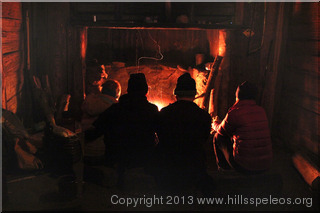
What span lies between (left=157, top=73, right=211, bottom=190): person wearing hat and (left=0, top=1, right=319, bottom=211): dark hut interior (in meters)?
0.48

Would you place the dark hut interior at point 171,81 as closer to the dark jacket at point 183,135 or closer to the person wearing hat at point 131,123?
the dark jacket at point 183,135

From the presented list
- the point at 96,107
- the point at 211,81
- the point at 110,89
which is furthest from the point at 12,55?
the point at 211,81

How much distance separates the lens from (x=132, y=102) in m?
4.83

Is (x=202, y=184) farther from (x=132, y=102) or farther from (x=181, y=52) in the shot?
(x=181, y=52)

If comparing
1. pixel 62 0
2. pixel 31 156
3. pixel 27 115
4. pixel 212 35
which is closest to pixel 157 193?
pixel 31 156

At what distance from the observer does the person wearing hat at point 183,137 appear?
15.5 feet

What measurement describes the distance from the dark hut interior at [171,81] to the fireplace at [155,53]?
0.05 meters

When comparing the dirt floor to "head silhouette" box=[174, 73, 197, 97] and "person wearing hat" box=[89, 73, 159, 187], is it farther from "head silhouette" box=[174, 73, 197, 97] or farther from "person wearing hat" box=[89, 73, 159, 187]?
"head silhouette" box=[174, 73, 197, 97]

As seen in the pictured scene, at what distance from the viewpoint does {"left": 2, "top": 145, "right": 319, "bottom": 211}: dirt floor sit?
192 inches

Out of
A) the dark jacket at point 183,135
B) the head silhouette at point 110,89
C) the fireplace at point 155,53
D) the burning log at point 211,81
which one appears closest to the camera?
the dark jacket at point 183,135

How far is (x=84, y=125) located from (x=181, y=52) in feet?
17.1

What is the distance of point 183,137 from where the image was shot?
472cm

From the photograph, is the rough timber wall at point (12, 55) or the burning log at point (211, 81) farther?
the burning log at point (211, 81)

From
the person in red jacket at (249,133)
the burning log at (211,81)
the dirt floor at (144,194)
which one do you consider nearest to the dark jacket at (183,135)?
the person in red jacket at (249,133)
